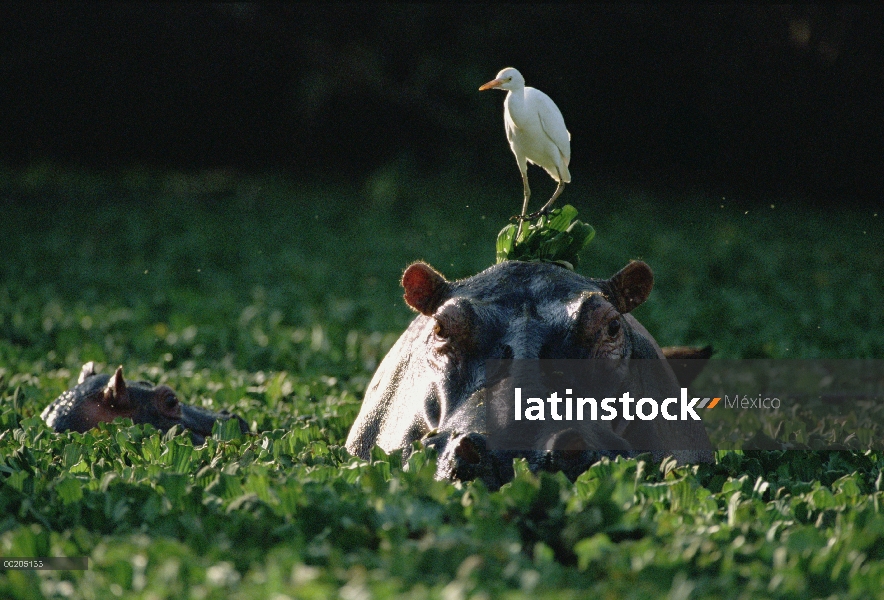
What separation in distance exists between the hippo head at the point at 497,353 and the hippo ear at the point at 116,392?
48.9 inches

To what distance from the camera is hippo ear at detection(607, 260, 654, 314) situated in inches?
185

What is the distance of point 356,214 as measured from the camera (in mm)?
17812

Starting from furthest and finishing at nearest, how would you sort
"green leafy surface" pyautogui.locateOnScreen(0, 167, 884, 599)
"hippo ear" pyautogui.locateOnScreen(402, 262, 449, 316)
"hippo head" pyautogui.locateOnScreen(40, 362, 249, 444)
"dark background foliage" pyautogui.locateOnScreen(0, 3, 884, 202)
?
"dark background foliage" pyautogui.locateOnScreen(0, 3, 884, 202) < "hippo head" pyautogui.locateOnScreen(40, 362, 249, 444) < "hippo ear" pyautogui.locateOnScreen(402, 262, 449, 316) < "green leafy surface" pyautogui.locateOnScreen(0, 167, 884, 599)

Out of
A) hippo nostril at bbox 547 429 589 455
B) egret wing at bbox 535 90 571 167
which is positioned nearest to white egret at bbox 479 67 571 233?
egret wing at bbox 535 90 571 167

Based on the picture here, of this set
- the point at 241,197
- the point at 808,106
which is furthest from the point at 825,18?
the point at 241,197

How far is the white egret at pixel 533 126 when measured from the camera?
479cm

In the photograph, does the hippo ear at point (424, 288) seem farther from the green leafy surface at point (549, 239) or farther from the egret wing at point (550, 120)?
the egret wing at point (550, 120)

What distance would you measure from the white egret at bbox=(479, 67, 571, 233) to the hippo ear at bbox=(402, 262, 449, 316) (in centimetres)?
57

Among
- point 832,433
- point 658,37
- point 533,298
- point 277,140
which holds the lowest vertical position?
point 832,433

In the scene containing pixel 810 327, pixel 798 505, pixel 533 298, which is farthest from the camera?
pixel 810 327

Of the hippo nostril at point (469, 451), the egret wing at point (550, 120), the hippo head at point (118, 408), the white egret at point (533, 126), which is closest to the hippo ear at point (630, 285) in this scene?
the white egret at point (533, 126)

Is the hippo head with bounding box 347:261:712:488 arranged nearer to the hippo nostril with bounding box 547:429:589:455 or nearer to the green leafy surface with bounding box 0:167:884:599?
the hippo nostril with bounding box 547:429:589:455

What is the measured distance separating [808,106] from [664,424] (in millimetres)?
16309

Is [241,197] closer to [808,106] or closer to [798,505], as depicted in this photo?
[808,106]
